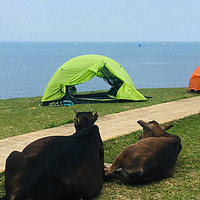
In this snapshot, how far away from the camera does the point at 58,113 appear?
12.9 meters

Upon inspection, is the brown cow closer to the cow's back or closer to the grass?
the grass

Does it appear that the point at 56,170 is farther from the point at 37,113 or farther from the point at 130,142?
the point at 37,113

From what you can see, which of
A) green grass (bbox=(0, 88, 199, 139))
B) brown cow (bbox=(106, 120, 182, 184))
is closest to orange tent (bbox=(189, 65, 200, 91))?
green grass (bbox=(0, 88, 199, 139))

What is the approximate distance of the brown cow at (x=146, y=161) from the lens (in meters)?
4.93

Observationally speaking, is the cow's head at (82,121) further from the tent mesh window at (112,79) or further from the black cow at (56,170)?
the tent mesh window at (112,79)

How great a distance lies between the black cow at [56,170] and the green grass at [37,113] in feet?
16.7

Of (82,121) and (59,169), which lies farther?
(82,121)

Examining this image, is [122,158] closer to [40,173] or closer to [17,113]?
[40,173]

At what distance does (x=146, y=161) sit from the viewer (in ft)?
16.2

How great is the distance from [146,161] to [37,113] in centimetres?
865

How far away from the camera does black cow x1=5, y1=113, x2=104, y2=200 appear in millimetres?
3875

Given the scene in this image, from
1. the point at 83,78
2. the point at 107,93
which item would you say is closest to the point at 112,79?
the point at 107,93

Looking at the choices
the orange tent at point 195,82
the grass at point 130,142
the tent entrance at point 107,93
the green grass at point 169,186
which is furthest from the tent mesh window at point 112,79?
the green grass at point 169,186

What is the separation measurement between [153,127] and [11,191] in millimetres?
2801
